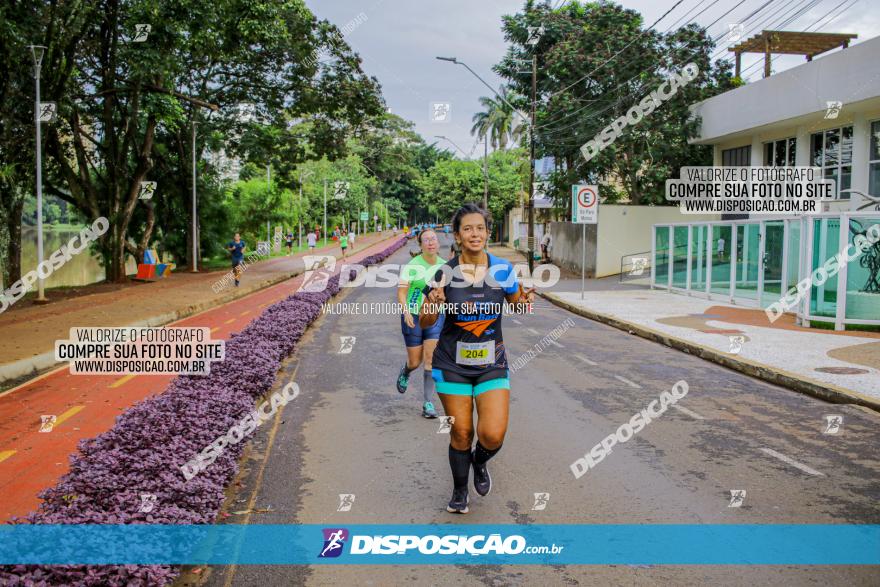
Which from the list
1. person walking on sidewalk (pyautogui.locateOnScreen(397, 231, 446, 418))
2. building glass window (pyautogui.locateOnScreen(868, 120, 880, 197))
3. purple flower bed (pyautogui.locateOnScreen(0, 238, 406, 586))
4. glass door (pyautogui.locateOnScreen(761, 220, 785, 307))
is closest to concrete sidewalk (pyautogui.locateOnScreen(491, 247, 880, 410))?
glass door (pyautogui.locateOnScreen(761, 220, 785, 307))

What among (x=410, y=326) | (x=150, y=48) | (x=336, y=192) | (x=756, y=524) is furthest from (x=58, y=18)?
(x=336, y=192)

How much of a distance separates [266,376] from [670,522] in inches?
216

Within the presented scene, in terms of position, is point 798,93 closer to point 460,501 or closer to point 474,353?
point 474,353

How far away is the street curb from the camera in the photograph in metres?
9.24

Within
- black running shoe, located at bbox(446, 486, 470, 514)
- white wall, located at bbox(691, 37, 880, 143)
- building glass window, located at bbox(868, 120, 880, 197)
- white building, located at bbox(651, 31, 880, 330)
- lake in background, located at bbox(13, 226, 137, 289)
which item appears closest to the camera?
black running shoe, located at bbox(446, 486, 470, 514)

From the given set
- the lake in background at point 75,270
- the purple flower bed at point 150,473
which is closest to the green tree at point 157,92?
the lake in background at point 75,270

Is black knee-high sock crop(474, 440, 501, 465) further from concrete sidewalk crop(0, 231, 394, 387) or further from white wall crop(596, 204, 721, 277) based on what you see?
white wall crop(596, 204, 721, 277)

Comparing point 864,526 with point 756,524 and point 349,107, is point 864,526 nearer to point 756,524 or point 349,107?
point 756,524

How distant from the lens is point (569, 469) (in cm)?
621

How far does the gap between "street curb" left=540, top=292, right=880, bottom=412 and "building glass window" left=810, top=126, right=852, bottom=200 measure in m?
11.1

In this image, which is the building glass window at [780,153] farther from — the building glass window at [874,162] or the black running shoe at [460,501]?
the black running shoe at [460,501]

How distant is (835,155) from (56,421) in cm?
2370

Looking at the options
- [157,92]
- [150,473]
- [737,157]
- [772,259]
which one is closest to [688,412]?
[150,473]

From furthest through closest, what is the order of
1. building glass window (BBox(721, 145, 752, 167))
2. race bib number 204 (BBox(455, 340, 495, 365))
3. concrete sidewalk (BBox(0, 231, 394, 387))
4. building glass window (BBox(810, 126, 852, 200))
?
building glass window (BBox(721, 145, 752, 167))
building glass window (BBox(810, 126, 852, 200))
concrete sidewalk (BBox(0, 231, 394, 387))
race bib number 204 (BBox(455, 340, 495, 365))
